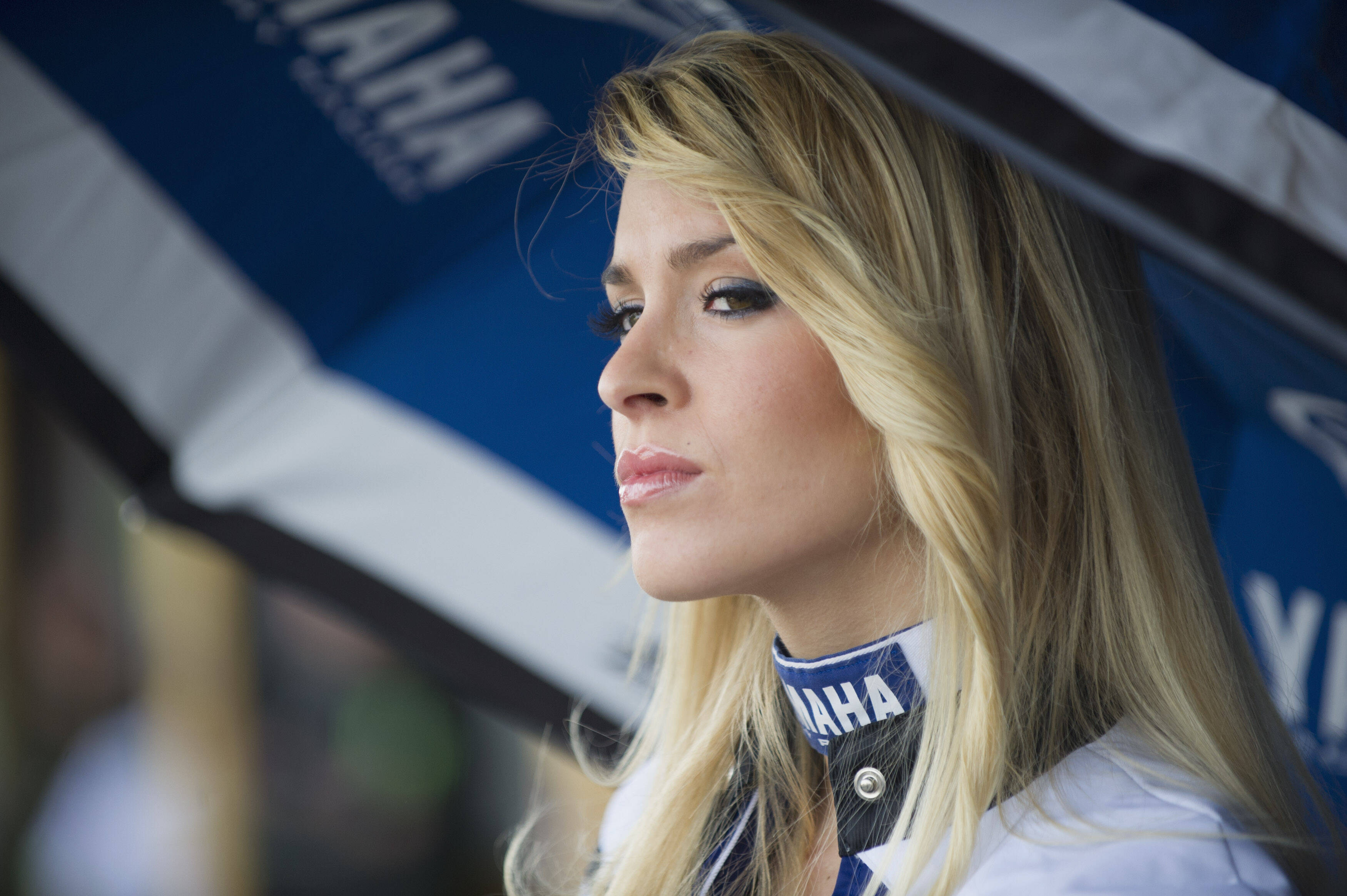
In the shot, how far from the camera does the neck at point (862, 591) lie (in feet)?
3.78

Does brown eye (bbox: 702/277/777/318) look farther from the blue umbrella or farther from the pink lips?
the blue umbrella

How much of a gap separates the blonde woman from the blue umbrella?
17 cm

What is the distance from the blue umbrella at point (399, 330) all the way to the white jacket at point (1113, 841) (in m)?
0.40

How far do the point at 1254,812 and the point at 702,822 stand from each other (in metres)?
0.64

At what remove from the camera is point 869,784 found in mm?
1104

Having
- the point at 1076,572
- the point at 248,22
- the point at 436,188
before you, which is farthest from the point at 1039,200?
the point at 248,22

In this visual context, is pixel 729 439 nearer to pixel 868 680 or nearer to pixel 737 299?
pixel 737 299

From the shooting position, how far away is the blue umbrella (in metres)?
1.39

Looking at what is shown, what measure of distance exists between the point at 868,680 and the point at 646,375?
373 mm

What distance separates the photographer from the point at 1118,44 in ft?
2.23

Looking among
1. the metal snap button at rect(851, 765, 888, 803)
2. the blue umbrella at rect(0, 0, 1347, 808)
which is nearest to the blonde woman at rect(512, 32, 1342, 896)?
the metal snap button at rect(851, 765, 888, 803)

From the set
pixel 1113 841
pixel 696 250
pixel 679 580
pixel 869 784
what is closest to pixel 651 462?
pixel 679 580

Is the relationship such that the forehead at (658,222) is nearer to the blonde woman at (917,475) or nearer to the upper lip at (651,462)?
the blonde woman at (917,475)

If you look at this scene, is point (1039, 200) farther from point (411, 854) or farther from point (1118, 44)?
point (411, 854)
